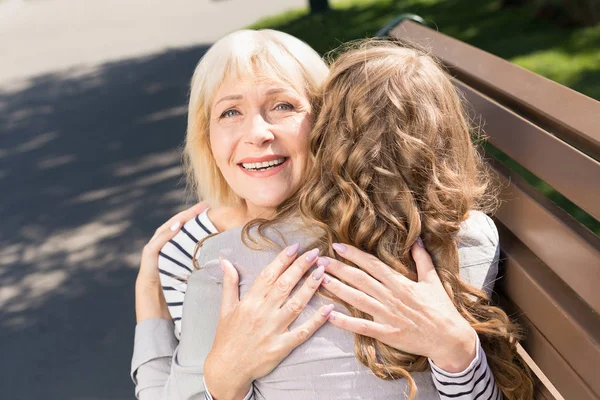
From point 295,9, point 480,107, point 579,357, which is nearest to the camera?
point 579,357

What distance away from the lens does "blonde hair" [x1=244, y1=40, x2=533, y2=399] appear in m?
1.89

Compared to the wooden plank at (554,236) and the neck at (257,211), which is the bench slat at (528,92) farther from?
the neck at (257,211)

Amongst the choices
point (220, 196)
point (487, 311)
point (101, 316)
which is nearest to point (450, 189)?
point (487, 311)

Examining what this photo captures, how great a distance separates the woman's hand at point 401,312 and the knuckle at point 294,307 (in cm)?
8

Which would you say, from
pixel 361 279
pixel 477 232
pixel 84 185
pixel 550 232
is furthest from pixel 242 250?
pixel 84 185

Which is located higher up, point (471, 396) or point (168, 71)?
point (471, 396)

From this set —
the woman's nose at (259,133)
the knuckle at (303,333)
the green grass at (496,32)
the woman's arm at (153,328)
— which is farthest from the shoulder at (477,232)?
the green grass at (496,32)

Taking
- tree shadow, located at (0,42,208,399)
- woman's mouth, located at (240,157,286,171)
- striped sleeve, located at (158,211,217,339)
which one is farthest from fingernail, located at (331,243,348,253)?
tree shadow, located at (0,42,208,399)

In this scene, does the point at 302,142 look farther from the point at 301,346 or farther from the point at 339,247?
the point at 301,346

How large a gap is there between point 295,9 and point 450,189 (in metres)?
11.2

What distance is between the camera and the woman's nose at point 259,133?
219 cm

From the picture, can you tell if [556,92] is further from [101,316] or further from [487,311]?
[101,316]

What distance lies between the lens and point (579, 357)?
166 cm

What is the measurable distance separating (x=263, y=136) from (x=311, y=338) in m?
0.63
